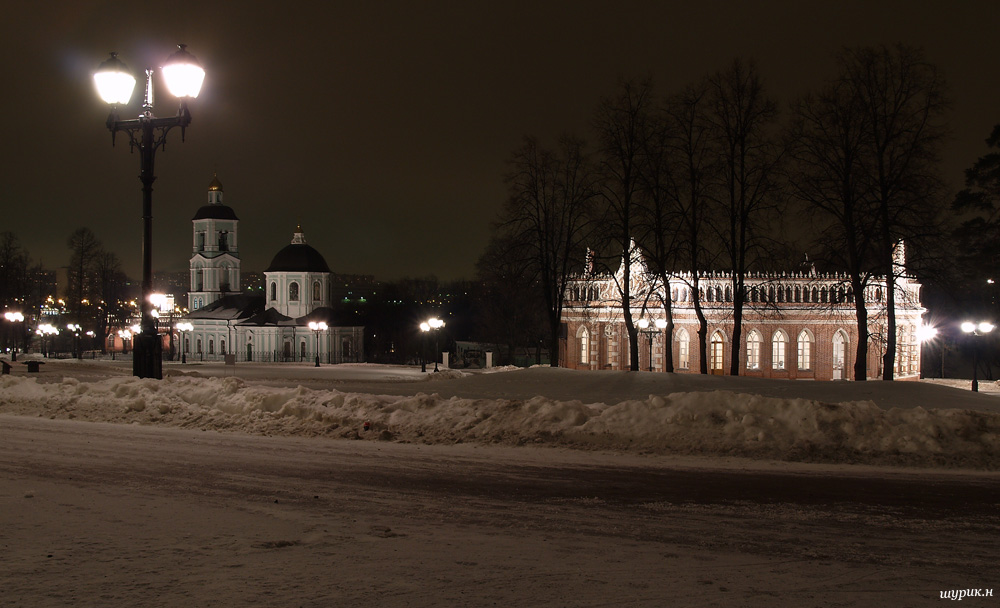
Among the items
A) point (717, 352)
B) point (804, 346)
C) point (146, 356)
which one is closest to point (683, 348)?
point (717, 352)

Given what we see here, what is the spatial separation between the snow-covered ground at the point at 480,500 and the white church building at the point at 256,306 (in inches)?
2479

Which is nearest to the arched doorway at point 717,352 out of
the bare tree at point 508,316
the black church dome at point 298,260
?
the bare tree at point 508,316

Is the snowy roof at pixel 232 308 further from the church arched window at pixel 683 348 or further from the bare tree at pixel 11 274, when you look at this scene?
the church arched window at pixel 683 348

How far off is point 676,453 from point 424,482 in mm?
4202

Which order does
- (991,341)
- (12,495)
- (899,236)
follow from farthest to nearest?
(991,341), (899,236), (12,495)

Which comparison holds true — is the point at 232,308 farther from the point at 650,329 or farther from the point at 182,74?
the point at 182,74

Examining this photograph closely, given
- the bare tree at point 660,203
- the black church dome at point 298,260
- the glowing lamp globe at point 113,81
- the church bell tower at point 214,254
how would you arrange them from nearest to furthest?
the glowing lamp globe at point 113,81, the bare tree at point 660,203, the black church dome at point 298,260, the church bell tower at point 214,254

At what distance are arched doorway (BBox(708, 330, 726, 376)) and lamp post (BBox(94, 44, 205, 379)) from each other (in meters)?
30.6

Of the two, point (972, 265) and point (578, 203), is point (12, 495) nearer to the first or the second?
point (578, 203)

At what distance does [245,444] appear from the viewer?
12.6 meters

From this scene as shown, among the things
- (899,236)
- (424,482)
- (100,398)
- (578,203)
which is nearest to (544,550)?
(424,482)

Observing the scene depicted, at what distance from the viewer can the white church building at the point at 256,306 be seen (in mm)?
80812

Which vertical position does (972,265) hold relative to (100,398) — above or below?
above

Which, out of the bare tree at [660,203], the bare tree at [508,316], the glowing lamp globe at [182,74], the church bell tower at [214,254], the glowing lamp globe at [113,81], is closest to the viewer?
the glowing lamp globe at [182,74]
